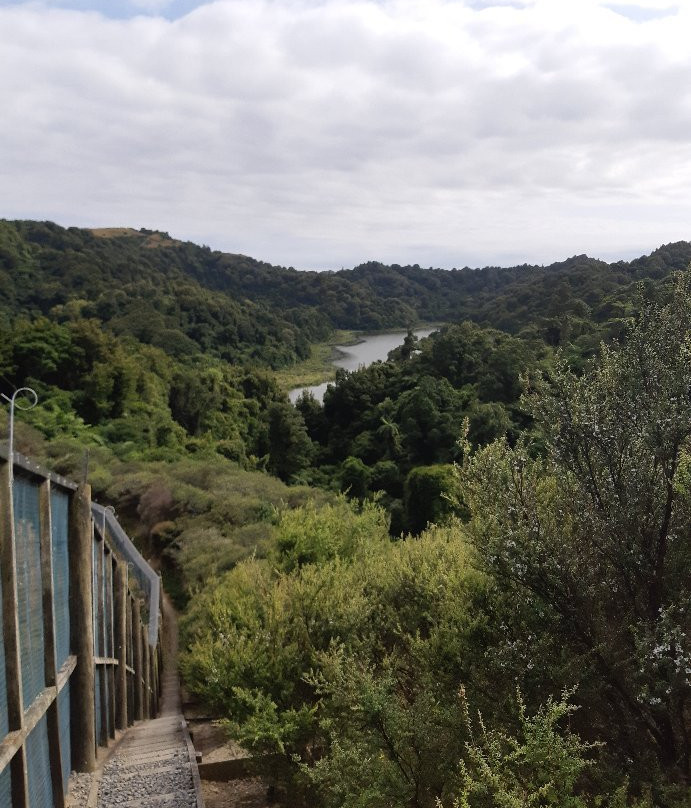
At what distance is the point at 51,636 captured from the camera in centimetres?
495

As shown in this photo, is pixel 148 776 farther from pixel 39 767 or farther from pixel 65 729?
pixel 39 767

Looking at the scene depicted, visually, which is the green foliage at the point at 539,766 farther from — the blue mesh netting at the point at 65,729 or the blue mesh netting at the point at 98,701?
Result: the blue mesh netting at the point at 98,701

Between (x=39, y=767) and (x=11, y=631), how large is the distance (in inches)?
59.3

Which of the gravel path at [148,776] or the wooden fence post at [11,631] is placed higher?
the wooden fence post at [11,631]

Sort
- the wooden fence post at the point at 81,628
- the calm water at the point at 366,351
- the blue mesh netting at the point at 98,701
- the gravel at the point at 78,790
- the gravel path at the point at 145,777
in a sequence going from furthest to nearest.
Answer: the calm water at the point at 366,351 < the blue mesh netting at the point at 98,701 < the gravel path at the point at 145,777 < the wooden fence post at the point at 81,628 < the gravel at the point at 78,790

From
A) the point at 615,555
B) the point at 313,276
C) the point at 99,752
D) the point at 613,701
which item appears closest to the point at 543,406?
the point at 615,555

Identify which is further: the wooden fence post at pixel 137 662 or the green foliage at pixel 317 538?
the green foliage at pixel 317 538

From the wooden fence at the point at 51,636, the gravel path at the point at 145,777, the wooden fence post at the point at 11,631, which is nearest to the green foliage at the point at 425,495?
the gravel path at the point at 145,777

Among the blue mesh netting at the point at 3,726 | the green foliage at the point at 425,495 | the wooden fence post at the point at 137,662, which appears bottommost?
the green foliage at the point at 425,495

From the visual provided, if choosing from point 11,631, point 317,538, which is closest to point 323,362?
point 317,538

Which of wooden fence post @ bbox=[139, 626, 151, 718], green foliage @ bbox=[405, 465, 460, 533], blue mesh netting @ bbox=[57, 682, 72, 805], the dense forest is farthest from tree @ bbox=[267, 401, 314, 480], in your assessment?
blue mesh netting @ bbox=[57, 682, 72, 805]

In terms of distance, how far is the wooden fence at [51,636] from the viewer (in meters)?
3.94

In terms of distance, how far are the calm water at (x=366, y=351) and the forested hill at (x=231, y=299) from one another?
4.47 meters

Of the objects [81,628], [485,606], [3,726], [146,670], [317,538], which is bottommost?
[146,670]
